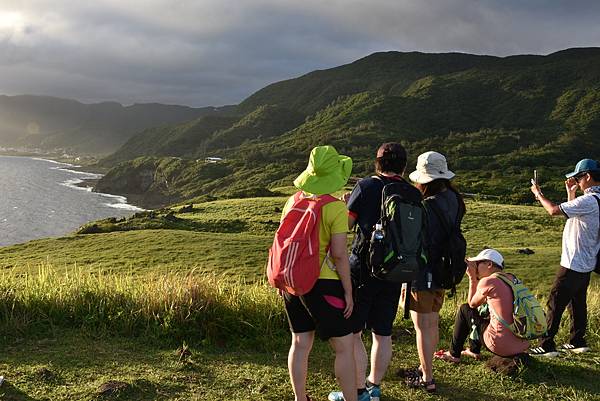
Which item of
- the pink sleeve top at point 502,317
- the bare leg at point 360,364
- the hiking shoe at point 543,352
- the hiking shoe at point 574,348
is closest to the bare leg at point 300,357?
the bare leg at point 360,364

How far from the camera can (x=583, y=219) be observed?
6.73 metres

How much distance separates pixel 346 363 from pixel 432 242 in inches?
64.8

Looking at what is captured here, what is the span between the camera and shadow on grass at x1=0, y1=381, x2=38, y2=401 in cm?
518

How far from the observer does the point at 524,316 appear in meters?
6.15

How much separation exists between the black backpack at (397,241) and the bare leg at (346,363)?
711mm

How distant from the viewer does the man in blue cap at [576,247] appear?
6.63 metres

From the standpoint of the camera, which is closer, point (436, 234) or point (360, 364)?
point (360, 364)

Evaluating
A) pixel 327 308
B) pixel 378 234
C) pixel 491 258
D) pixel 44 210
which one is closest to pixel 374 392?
pixel 327 308

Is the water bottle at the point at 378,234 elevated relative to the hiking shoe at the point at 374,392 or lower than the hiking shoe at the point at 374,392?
elevated

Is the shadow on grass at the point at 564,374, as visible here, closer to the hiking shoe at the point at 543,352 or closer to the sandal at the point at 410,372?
the hiking shoe at the point at 543,352

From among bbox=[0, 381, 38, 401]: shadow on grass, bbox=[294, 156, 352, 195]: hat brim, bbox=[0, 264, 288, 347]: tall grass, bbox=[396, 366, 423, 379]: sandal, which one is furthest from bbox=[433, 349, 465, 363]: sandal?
bbox=[0, 381, 38, 401]: shadow on grass

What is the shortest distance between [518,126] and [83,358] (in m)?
202

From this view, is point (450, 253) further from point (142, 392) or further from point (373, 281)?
point (142, 392)

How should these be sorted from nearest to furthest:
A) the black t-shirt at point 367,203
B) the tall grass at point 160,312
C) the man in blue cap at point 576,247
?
1. the black t-shirt at point 367,203
2. the man in blue cap at point 576,247
3. the tall grass at point 160,312
